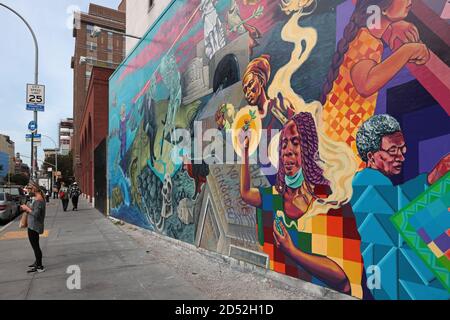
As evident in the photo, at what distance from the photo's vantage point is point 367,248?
4.25m

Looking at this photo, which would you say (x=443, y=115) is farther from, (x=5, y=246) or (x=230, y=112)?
(x=5, y=246)

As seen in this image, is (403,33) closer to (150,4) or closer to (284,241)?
(284,241)

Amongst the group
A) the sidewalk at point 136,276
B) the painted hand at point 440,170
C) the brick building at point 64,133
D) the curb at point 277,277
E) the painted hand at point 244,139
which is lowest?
the sidewalk at point 136,276

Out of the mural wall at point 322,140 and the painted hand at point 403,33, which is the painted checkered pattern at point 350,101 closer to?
the mural wall at point 322,140

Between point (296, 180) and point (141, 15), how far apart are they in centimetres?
1237

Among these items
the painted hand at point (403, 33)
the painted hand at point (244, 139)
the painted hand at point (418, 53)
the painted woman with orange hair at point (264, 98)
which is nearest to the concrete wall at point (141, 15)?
the painted woman with orange hair at point (264, 98)

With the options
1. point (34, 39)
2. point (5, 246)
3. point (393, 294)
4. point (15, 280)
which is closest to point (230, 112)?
point (393, 294)

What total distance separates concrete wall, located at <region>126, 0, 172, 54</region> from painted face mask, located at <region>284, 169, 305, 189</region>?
28.5 feet

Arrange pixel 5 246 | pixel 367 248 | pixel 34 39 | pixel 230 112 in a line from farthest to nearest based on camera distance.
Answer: pixel 34 39 < pixel 5 246 < pixel 230 112 < pixel 367 248

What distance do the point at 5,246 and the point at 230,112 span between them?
7354 mm

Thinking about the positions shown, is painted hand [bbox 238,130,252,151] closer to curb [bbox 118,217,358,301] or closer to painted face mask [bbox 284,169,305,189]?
painted face mask [bbox 284,169,305,189]

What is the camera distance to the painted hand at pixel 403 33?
3.82m

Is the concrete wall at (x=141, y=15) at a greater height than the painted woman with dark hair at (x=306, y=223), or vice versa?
the concrete wall at (x=141, y=15)

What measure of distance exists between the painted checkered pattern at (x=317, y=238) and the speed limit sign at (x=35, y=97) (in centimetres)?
1431
